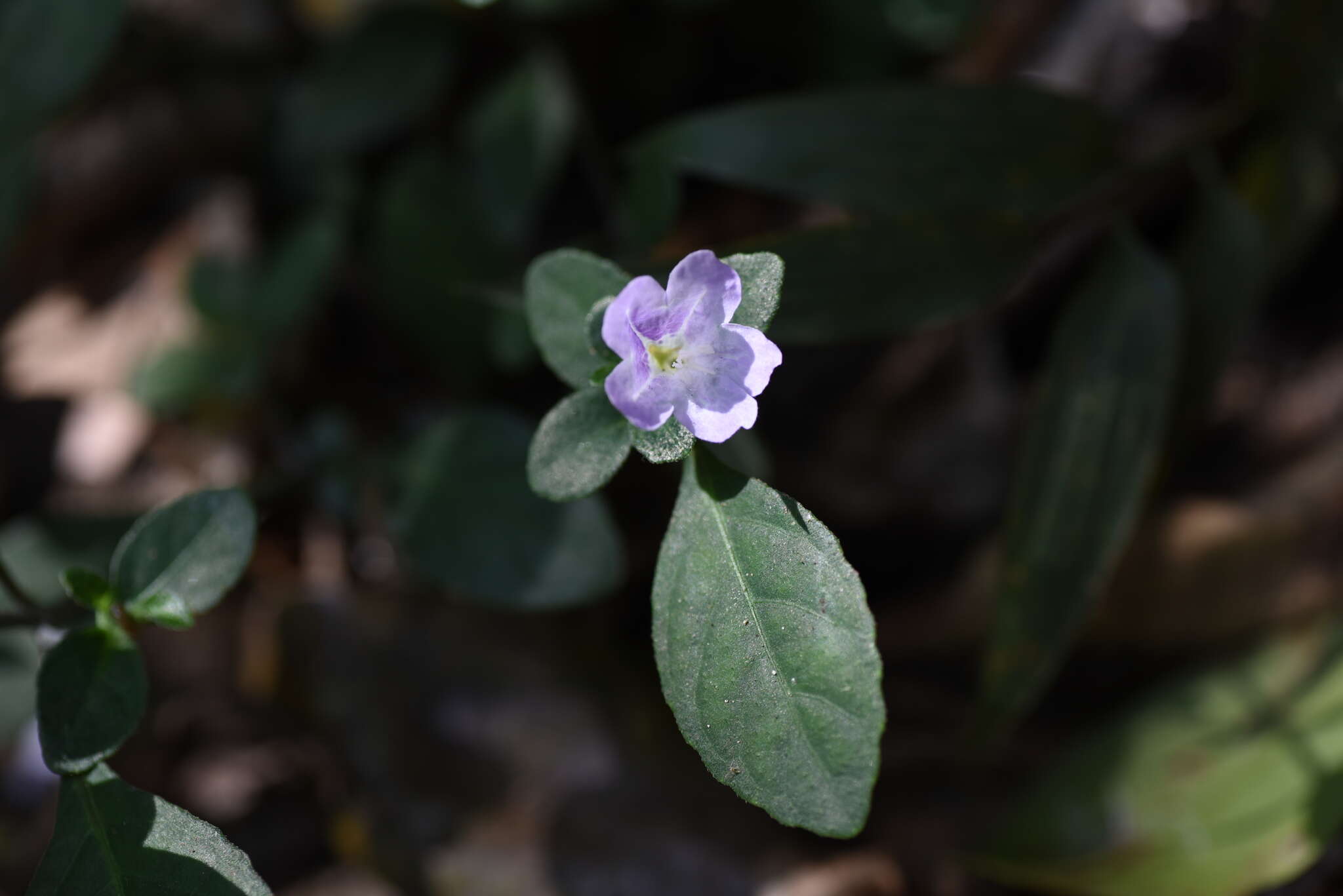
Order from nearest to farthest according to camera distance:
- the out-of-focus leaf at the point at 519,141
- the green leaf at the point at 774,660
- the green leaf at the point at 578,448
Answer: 1. the green leaf at the point at 774,660
2. the green leaf at the point at 578,448
3. the out-of-focus leaf at the point at 519,141

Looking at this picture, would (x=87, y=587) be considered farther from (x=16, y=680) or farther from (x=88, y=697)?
(x=16, y=680)

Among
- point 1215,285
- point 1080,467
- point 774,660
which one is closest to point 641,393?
point 774,660

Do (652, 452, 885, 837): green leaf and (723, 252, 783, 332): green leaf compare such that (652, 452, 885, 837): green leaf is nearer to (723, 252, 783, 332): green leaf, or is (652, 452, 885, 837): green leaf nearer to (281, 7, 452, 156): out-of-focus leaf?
(723, 252, 783, 332): green leaf

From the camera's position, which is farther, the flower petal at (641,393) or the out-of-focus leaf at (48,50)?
the out-of-focus leaf at (48,50)

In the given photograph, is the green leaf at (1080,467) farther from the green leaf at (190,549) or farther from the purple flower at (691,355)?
the green leaf at (190,549)

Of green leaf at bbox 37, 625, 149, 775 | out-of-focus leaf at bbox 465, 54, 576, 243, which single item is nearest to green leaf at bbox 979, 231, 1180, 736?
Result: out-of-focus leaf at bbox 465, 54, 576, 243

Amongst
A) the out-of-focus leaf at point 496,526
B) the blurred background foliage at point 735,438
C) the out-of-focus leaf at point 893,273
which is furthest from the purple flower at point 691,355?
the out-of-focus leaf at point 496,526

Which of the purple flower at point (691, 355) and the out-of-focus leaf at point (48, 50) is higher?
the purple flower at point (691, 355)

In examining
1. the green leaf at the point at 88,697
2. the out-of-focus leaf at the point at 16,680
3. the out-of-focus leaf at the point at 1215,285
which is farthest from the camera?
the out-of-focus leaf at the point at 16,680
